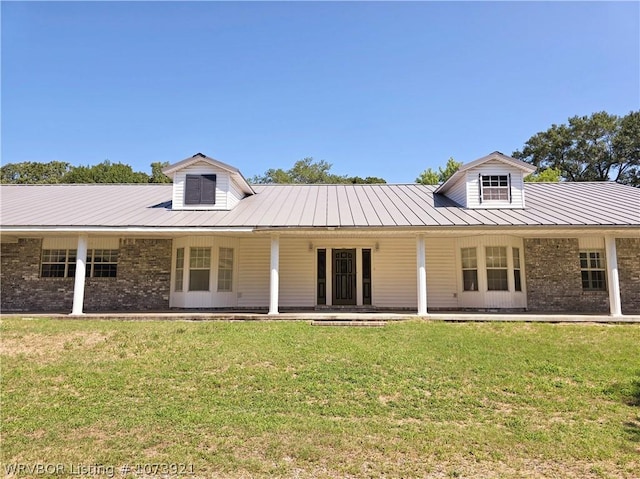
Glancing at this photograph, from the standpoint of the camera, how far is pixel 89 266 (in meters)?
13.9

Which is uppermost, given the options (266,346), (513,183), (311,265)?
(513,183)

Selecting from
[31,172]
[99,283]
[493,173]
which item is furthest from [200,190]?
[31,172]

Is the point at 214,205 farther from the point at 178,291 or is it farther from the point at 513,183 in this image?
the point at 513,183

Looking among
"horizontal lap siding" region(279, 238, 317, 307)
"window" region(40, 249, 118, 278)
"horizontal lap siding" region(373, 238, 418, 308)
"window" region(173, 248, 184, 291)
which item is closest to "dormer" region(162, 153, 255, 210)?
"window" region(173, 248, 184, 291)

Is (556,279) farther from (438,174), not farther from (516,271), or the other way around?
(438,174)

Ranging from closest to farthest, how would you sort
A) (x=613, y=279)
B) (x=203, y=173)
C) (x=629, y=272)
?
(x=613, y=279) < (x=629, y=272) < (x=203, y=173)

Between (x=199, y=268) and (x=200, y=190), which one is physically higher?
(x=200, y=190)

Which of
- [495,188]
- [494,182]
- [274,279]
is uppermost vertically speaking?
[494,182]

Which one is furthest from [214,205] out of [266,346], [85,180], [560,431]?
[85,180]

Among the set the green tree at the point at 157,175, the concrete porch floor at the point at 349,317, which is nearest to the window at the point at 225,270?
the concrete porch floor at the point at 349,317

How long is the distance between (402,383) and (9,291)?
1351 centimetres

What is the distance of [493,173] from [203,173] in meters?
9.44

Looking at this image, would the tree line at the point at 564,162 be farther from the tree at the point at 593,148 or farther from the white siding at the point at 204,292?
the white siding at the point at 204,292

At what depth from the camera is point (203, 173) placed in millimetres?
13891
